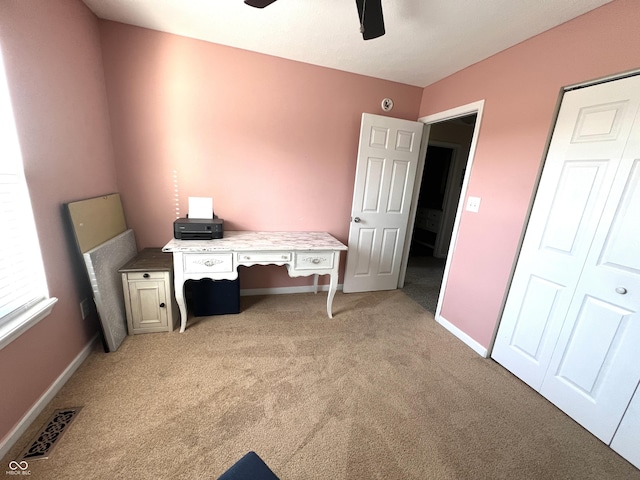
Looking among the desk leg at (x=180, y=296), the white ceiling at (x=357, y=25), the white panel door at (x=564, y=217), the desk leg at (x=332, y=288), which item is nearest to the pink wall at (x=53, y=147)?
the white ceiling at (x=357, y=25)

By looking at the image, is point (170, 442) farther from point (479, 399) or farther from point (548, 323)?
point (548, 323)

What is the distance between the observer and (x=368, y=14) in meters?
1.32

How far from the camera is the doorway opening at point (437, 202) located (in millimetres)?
3622

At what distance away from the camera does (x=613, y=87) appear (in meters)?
1.34

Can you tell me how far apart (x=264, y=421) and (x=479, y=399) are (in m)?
1.40

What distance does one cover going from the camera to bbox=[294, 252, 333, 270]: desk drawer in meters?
2.21

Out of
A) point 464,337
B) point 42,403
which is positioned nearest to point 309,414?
point 42,403

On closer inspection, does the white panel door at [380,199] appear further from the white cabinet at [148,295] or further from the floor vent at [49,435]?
the floor vent at [49,435]

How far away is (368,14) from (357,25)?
1.61 feet

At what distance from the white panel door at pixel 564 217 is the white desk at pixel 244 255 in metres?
1.44

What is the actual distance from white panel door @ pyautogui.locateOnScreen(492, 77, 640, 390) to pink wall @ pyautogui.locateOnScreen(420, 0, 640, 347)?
3.3 inches

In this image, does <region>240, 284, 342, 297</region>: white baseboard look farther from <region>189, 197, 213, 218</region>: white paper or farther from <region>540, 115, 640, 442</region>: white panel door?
<region>540, 115, 640, 442</region>: white panel door

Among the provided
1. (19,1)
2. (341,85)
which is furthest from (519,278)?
(19,1)

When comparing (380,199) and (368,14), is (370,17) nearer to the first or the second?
(368,14)
